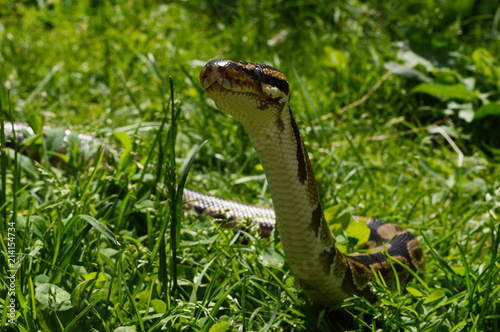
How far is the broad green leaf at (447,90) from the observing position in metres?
4.41

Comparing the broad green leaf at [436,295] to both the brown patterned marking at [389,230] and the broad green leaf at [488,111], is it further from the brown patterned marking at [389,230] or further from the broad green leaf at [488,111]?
the broad green leaf at [488,111]

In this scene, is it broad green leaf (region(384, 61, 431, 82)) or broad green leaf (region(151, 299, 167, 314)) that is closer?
broad green leaf (region(151, 299, 167, 314))

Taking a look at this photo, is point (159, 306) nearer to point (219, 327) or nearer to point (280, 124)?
point (219, 327)

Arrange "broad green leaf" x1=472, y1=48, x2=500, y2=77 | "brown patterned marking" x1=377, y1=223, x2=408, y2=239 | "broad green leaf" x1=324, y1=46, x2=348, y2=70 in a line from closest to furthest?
"brown patterned marking" x1=377, y1=223, x2=408, y2=239, "broad green leaf" x1=472, y1=48, x2=500, y2=77, "broad green leaf" x1=324, y1=46, x2=348, y2=70

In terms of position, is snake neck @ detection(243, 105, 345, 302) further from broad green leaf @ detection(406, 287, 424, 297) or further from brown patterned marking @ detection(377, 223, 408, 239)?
brown patterned marking @ detection(377, 223, 408, 239)

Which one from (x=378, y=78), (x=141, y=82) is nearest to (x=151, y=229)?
(x=141, y=82)

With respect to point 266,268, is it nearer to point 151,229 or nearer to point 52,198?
point 151,229

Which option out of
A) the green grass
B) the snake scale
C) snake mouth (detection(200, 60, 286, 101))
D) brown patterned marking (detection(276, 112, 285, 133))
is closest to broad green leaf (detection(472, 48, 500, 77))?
the green grass

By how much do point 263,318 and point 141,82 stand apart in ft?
9.87

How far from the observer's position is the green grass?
2223 millimetres

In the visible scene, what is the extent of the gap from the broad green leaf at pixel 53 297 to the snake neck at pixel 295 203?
864 mm

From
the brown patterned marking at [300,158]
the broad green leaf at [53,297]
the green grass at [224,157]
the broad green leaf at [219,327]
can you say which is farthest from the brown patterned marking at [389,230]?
the broad green leaf at [53,297]

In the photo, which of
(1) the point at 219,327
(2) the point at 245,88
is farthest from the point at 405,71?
(1) the point at 219,327

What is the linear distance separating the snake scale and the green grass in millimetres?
133
